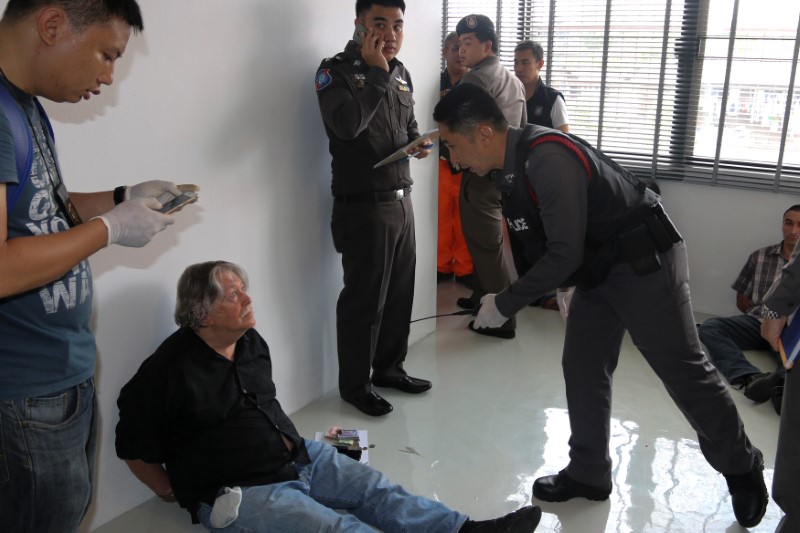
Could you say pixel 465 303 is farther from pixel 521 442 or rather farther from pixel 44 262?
pixel 44 262

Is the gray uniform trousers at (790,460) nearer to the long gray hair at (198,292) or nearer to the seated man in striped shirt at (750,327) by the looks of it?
the seated man in striped shirt at (750,327)

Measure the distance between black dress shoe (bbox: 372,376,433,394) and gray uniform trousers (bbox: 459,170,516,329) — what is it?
81cm

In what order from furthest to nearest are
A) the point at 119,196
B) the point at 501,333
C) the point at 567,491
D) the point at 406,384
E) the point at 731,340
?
1. the point at 501,333
2. the point at 731,340
3. the point at 406,384
4. the point at 567,491
5. the point at 119,196

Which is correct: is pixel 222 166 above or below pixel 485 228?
above

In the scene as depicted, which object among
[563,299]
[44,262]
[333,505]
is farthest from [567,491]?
[44,262]

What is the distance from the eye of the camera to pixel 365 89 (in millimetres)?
2680

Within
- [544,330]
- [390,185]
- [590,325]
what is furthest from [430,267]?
[590,325]

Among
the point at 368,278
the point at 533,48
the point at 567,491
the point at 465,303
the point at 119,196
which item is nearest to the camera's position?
the point at 119,196

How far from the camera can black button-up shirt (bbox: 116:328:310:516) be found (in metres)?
2.03

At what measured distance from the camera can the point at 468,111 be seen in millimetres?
2102

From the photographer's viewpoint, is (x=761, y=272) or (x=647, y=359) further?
(x=761, y=272)

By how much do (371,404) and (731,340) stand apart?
191 cm

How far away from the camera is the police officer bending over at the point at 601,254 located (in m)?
2.01

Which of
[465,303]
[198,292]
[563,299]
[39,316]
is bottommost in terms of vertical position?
[465,303]
